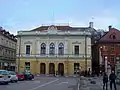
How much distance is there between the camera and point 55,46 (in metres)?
85.4

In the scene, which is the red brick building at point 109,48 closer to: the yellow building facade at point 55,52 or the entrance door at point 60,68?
the yellow building facade at point 55,52

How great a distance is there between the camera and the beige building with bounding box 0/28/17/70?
88750 millimetres

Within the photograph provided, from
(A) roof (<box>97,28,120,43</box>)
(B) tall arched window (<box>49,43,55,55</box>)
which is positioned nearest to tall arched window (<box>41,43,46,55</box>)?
(B) tall arched window (<box>49,43,55,55</box>)

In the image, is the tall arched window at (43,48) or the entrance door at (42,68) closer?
the entrance door at (42,68)

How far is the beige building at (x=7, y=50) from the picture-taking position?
88750mm

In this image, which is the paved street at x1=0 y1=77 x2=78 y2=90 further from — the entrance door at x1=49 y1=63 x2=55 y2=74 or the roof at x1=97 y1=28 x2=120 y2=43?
the roof at x1=97 y1=28 x2=120 y2=43

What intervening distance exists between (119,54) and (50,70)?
67.5 ft

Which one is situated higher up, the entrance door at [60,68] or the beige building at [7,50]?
the beige building at [7,50]

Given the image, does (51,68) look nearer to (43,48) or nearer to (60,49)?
(60,49)

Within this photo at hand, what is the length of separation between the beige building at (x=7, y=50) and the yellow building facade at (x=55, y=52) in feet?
19.3

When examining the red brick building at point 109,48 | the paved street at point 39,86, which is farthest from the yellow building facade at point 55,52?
the paved street at point 39,86

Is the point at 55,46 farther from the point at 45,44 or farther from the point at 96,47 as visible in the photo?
the point at 96,47

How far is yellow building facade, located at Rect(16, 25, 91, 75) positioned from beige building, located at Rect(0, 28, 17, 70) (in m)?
5.88

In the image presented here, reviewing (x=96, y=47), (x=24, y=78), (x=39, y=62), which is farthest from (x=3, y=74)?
(x=96, y=47)
